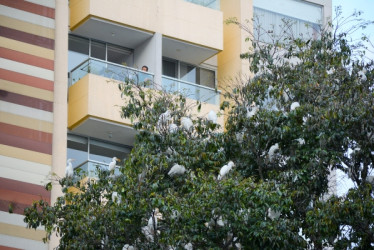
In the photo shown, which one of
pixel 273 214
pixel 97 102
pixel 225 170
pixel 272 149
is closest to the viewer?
pixel 273 214

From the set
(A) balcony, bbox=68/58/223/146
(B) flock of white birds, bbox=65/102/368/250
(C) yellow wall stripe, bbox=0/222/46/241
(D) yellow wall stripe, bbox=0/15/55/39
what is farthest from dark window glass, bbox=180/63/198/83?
(B) flock of white birds, bbox=65/102/368/250

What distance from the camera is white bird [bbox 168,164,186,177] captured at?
22108 mm

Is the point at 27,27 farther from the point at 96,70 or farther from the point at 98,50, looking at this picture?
the point at 98,50

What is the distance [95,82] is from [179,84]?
2.88 metres

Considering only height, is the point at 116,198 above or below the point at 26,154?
below

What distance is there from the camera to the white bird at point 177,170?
22.1 m

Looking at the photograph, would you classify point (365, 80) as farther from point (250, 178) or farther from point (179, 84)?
point (179, 84)

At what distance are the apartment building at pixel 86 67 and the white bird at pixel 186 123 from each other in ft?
14.2

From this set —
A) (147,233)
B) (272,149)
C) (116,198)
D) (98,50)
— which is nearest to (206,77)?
(98,50)

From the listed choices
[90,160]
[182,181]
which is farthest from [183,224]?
[90,160]

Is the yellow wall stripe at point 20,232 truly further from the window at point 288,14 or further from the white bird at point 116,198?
the window at point 288,14

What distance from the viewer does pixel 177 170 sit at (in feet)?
72.6

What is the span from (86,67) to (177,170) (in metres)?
9.38

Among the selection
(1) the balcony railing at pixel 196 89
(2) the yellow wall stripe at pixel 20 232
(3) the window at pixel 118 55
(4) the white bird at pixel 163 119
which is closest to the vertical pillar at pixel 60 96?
(2) the yellow wall stripe at pixel 20 232
